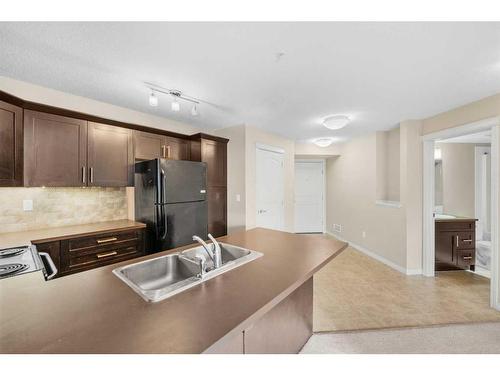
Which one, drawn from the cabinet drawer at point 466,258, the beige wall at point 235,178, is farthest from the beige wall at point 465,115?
the beige wall at point 235,178

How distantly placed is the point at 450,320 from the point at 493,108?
2.29 m

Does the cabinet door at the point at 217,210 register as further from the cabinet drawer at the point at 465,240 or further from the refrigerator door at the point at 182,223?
the cabinet drawer at the point at 465,240

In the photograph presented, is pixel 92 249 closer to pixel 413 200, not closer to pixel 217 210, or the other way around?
pixel 217 210

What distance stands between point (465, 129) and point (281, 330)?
3184 mm

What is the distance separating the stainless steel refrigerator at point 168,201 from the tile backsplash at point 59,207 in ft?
1.08

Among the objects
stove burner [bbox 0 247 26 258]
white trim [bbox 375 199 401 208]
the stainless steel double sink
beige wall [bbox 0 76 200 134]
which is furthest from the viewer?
white trim [bbox 375 199 401 208]

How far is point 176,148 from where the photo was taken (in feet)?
10.2

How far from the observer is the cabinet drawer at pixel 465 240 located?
10.5ft

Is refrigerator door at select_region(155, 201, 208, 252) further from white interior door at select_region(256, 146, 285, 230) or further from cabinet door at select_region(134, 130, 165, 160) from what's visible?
white interior door at select_region(256, 146, 285, 230)

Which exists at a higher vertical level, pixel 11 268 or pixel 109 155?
pixel 109 155

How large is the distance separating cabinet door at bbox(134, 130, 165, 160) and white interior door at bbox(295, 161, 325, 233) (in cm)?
381

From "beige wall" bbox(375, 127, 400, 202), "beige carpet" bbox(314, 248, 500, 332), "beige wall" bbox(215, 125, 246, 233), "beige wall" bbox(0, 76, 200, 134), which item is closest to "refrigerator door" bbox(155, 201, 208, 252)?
"beige wall" bbox(215, 125, 246, 233)

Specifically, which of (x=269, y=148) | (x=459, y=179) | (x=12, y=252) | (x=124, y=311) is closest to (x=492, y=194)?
(x=459, y=179)

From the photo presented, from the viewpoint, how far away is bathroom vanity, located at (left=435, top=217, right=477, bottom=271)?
10.5ft
